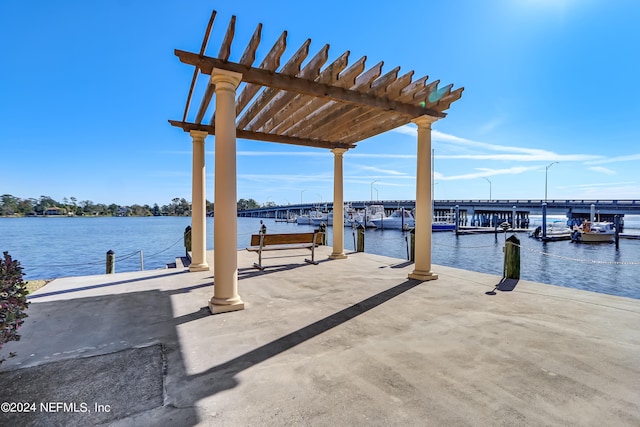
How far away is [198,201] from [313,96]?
4117mm

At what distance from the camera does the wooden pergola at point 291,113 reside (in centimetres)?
470

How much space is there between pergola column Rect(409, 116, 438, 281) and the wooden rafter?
39cm

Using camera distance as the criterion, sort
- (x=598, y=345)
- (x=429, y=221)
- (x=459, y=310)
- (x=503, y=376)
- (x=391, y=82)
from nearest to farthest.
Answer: (x=503, y=376) → (x=598, y=345) → (x=459, y=310) → (x=391, y=82) → (x=429, y=221)

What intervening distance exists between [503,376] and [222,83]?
17.0 feet

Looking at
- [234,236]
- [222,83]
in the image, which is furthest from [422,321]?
[222,83]

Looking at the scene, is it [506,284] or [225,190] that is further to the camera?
[506,284]

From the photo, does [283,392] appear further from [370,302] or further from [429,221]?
[429,221]

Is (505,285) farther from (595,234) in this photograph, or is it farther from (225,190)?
(595,234)

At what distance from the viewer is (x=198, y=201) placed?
7656 mm

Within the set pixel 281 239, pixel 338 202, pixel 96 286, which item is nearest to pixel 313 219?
pixel 338 202

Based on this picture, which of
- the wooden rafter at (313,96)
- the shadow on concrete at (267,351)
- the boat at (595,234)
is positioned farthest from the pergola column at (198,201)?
the boat at (595,234)

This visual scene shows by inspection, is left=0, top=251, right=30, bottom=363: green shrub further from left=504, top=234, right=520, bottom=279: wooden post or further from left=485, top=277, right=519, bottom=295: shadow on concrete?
left=504, top=234, right=520, bottom=279: wooden post

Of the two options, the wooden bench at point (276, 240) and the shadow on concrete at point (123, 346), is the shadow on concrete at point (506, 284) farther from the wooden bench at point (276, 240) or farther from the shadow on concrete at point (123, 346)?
the wooden bench at point (276, 240)

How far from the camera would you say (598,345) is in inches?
132
